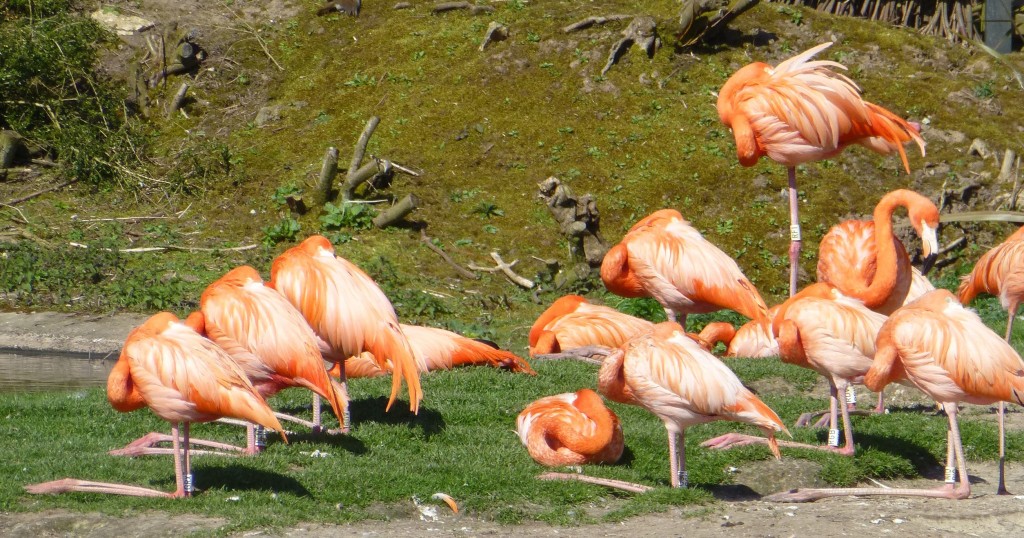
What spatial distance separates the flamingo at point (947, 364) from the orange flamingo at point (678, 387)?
21.1 inches

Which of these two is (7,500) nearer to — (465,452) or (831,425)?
(465,452)

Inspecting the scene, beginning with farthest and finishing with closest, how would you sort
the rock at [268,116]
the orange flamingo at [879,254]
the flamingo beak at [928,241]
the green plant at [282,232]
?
the rock at [268,116] < the green plant at [282,232] < the orange flamingo at [879,254] < the flamingo beak at [928,241]

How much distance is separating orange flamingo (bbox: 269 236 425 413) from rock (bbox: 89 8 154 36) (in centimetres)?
1163

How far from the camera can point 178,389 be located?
4.73m

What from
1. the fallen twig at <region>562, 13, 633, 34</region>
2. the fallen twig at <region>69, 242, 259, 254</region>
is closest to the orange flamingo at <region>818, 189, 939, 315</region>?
the fallen twig at <region>69, 242, 259, 254</region>

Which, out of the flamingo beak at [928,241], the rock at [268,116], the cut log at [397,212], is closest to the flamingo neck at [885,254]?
the flamingo beak at [928,241]

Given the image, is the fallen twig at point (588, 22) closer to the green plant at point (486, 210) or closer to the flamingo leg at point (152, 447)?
the green plant at point (486, 210)

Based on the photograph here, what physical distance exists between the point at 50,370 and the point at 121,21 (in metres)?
9.12

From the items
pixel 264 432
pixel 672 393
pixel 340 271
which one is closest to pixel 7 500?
pixel 264 432

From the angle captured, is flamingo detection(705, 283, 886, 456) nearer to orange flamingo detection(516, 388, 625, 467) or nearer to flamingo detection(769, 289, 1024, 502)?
flamingo detection(769, 289, 1024, 502)

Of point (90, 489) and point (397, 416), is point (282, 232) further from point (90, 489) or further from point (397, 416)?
point (90, 489)

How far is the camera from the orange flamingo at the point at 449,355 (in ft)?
26.0

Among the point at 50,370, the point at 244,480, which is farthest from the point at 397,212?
the point at 244,480

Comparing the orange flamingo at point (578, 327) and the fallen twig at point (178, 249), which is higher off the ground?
the fallen twig at point (178, 249)
